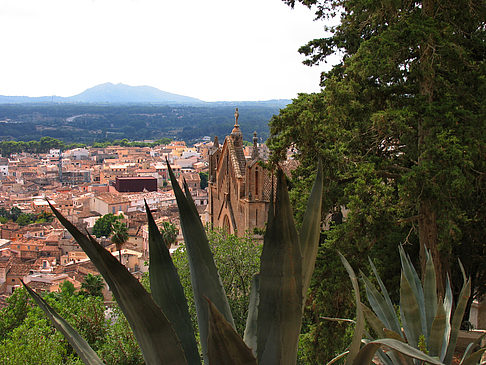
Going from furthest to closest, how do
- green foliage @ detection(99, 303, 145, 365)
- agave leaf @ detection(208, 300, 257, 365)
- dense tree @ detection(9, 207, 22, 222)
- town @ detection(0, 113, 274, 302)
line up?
dense tree @ detection(9, 207, 22, 222)
town @ detection(0, 113, 274, 302)
green foliage @ detection(99, 303, 145, 365)
agave leaf @ detection(208, 300, 257, 365)

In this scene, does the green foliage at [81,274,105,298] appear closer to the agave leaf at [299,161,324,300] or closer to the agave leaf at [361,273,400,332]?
the agave leaf at [361,273,400,332]

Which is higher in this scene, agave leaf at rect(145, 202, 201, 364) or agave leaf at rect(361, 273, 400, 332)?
agave leaf at rect(145, 202, 201, 364)

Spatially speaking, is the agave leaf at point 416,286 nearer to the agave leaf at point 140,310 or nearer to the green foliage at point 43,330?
the agave leaf at point 140,310

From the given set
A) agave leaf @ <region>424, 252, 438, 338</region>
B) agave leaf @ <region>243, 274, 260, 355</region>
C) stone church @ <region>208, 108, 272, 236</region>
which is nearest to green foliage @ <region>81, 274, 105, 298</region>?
stone church @ <region>208, 108, 272, 236</region>

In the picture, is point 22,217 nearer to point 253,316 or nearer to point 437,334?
point 437,334

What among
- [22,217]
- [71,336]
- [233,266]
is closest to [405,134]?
[233,266]

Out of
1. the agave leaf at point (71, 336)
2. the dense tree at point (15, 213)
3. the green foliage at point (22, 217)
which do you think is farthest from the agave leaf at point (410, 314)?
the dense tree at point (15, 213)

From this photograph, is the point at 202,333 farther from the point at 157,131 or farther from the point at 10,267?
the point at 157,131
